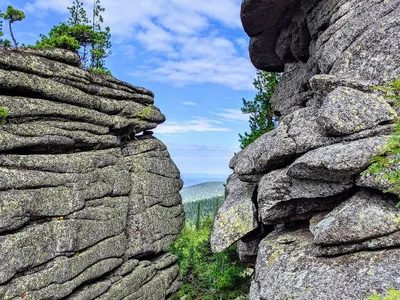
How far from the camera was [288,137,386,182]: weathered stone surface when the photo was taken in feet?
40.0

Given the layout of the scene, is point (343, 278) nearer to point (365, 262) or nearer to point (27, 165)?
point (365, 262)

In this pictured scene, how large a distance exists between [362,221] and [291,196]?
12.6ft

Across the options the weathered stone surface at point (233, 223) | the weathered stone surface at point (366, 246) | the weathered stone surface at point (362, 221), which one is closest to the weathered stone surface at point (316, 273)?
the weathered stone surface at point (366, 246)

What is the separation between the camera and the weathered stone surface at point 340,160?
12.2m

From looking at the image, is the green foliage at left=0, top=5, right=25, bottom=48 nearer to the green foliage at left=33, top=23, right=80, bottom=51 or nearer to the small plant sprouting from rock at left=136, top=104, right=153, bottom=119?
the green foliage at left=33, top=23, right=80, bottom=51

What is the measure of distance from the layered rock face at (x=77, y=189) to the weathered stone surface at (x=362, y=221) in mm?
11889

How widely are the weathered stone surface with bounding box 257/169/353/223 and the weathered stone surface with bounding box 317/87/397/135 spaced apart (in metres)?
2.47

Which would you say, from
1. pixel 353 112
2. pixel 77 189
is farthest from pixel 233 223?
pixel 77 189

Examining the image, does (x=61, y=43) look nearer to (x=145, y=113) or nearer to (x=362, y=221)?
(x=145, y=113)

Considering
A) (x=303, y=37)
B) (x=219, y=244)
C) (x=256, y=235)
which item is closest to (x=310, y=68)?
(x=303, y=37)

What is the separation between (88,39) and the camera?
104 feet

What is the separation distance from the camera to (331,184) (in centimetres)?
1405

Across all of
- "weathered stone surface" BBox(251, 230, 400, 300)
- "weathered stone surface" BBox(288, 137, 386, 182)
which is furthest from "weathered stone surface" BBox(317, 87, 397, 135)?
"weathered stone surface" BBox(251, 230, 400, 300)

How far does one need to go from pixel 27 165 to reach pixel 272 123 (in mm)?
24819
